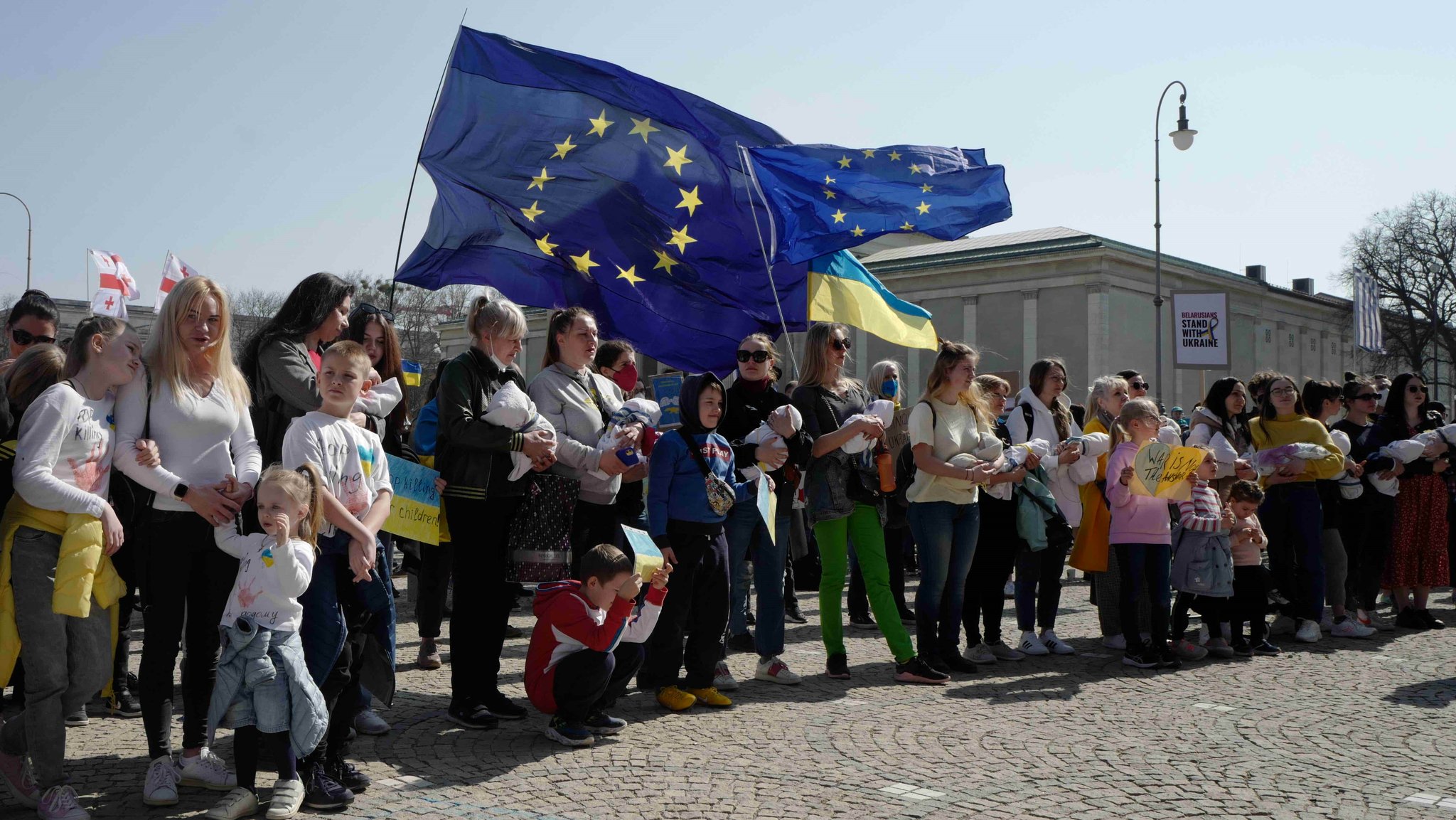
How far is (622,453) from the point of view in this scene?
20.1 ft

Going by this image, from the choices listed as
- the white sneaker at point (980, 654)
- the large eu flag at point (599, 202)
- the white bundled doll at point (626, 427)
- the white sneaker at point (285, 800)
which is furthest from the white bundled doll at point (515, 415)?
the white sneaker at point (980, 654)

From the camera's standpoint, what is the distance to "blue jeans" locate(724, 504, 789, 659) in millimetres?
6957

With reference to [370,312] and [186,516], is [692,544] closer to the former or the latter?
[370,312]

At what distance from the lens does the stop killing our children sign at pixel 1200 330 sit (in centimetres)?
2283

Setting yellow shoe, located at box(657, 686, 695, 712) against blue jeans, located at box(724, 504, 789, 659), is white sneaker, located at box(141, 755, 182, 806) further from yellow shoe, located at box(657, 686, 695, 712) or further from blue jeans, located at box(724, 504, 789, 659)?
blue jeans, located at box(724, 504, 789, 659)

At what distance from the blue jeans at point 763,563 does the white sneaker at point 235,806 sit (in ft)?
10.3

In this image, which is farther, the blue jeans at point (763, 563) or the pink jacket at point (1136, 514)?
the pink jacket at point (1136, 514)

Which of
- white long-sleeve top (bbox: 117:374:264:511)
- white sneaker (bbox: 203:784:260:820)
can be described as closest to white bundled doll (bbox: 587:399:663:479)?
white long-sleeve top (bbox: 117:374:264:511)

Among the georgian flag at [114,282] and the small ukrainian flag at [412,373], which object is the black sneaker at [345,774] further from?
the georgian flag at [114,282]

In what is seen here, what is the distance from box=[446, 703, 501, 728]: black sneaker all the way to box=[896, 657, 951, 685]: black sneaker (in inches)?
102

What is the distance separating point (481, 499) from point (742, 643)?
3203mm

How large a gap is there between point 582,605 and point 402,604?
5531 mm

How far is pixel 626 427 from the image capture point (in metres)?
6.14

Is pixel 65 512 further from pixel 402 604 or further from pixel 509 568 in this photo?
pixel 402 604
